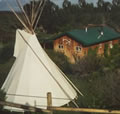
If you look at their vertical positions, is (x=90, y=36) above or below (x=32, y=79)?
above

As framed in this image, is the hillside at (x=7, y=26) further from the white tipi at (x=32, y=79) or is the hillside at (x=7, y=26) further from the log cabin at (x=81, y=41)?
the white tipi at (x=32, y=79)

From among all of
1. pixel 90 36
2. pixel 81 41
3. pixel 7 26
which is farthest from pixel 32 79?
pixel 7 26

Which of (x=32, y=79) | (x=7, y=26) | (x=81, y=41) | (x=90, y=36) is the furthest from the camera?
(x=7, y=26)

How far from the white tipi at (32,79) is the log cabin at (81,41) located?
753 centimetres

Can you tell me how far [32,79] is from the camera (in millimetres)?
6441

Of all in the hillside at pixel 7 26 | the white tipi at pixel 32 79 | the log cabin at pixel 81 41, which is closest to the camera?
the white tipi at pixel 32 79

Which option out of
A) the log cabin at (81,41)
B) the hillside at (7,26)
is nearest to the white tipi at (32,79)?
the log cabin at (81,41)

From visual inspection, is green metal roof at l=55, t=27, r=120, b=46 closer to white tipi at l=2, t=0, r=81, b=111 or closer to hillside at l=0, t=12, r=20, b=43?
hillside at l=0, t=12, r=20, b=43

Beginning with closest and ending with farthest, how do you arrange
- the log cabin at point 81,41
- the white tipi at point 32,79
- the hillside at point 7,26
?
1. the white tipi at point 32,79
2. the log cabin at point 81,41
3. the hillside at point 7,26

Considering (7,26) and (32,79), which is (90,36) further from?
(7,26)

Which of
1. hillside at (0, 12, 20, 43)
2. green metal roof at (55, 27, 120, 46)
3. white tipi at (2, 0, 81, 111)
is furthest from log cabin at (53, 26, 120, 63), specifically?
white tipi at (2, 0, 81, 111)

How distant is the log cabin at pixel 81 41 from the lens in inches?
571

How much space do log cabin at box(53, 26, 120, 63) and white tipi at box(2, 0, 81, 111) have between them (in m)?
7.53

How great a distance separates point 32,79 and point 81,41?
8.34 meters
